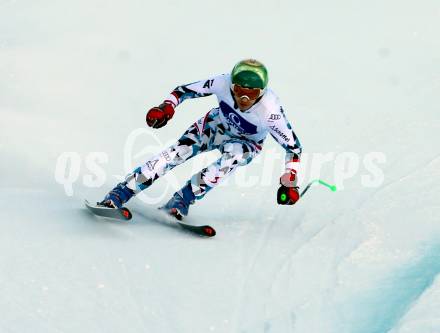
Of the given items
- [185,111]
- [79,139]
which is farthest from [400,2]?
[79,139]

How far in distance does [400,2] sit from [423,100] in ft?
12.5

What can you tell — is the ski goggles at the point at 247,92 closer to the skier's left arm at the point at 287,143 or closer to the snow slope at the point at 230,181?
the skier's left arm at the point at 287,143

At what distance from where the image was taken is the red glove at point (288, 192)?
5359 millimetres

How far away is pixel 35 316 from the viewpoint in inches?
161

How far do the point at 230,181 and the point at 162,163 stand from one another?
1457 mm

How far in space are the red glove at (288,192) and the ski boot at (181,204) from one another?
2.48 ft

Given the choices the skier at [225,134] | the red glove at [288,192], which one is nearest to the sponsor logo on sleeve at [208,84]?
the skier at [225,134]

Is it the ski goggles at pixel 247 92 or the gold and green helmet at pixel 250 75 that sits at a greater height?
the gold and green helmet at pixel 250 75

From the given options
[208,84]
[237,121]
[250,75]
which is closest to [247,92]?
[250,75]

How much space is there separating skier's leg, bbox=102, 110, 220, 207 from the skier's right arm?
0.23m

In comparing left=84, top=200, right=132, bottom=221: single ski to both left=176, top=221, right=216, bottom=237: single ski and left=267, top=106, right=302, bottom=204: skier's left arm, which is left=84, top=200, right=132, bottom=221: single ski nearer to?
left=176, top=221, right=216, bottom=237: single ski

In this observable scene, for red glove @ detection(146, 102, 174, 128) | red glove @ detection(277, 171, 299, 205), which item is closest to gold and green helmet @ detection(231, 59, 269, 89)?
red glove @ detection(146, 102, 174, 128)

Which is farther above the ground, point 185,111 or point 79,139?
point 185,111

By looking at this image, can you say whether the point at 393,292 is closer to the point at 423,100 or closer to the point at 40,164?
the point at 40,164
